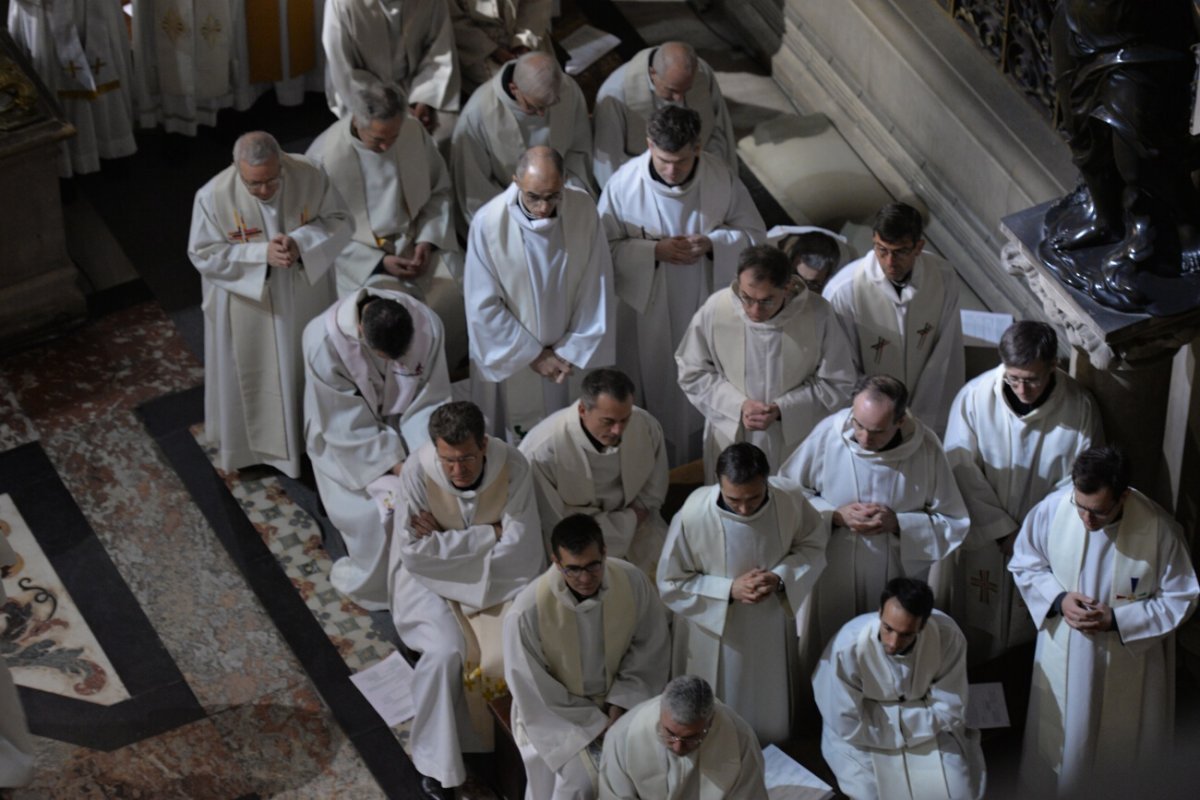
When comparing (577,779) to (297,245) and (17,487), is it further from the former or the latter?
(17,487)

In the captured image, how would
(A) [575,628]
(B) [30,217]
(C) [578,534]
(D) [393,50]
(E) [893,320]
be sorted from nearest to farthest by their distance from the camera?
(C) [578,534] < (A) [575,628] < (E) [893,320] < (B) [30,217] < (D) [393,50]

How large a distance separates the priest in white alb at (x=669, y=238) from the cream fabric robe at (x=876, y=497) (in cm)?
134

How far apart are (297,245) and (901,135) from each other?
3.28m

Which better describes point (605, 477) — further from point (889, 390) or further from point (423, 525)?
point (889, 390)

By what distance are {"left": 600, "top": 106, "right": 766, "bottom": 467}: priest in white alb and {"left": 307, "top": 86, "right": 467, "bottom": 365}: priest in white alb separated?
85cm

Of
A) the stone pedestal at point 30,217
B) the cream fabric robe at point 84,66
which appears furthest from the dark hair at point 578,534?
the cream fabric robe at point 84,66

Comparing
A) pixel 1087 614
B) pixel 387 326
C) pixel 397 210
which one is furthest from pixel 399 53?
pixel 1087 614

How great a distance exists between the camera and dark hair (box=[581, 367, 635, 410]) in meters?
6.39

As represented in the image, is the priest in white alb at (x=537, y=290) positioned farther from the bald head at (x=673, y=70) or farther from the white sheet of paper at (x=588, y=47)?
the white sheet of paper at (x=588, y=47)

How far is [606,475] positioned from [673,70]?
2.03 meters

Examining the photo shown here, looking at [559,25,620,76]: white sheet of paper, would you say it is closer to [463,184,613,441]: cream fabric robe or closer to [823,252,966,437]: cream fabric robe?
[463,184,613,441]: cream fabric robe

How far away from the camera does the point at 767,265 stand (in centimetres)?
671

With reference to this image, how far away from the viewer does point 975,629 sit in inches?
283

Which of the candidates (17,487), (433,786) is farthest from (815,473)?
(17,487)
